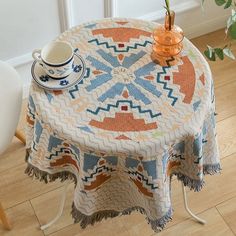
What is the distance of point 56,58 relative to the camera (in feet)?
3.90

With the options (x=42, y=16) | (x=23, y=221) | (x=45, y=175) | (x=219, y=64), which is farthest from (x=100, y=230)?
(x=219, y=64)

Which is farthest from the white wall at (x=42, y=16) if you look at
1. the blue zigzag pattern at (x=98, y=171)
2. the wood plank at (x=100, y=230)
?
the blue zigzag pattern at (x=98, y=171)

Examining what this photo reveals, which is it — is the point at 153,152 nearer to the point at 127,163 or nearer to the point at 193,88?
the point at 127,163

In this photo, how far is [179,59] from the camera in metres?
1.22

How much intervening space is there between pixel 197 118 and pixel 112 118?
0.20 m

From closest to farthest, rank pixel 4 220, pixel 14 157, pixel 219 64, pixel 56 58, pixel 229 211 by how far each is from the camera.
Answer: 1. pixel 56 58
2. pixel 4 220
3. pixel 229 211
4. pixel 14 157
5. pixel 219 64

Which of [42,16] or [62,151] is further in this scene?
[42,16]

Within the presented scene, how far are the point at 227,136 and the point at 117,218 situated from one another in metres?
0.55

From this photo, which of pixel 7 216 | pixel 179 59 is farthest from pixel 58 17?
pixel 7 216

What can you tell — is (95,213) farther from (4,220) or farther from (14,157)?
(14,157)

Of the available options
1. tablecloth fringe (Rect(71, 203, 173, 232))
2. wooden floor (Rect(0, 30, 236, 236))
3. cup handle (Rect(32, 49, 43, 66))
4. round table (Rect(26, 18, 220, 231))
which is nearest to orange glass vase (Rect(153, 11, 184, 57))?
round table (Rect(26, 18, 220, 231))

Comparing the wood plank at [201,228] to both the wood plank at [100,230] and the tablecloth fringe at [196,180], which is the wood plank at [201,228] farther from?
the tablecloth fringe at [196,180]

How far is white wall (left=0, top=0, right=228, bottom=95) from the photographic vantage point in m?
1.56

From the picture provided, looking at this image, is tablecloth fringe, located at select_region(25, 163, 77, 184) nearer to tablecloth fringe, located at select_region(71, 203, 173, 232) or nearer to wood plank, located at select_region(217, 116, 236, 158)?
tablecloth fringe, located at select_region(71, 203, 173, 232)
